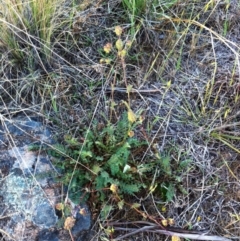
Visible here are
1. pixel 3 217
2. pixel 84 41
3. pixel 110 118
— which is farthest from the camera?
pixel 84 41

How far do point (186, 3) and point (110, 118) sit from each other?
0.63 m

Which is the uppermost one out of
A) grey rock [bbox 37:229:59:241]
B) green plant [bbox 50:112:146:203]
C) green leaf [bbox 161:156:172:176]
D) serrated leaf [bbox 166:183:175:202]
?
green plant [bbox 50:112:146:203]

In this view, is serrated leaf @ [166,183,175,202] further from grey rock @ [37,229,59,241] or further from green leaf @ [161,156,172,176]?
grey rock @ [37,229,59,241]

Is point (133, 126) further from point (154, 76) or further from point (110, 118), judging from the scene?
point (154, 76)

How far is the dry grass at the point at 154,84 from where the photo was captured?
5.64 feet

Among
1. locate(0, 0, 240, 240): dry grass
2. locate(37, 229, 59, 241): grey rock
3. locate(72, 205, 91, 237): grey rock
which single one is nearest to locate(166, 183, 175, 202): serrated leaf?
locate(0, 0, 240, 240): dry grass

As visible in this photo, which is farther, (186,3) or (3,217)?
(186,3)

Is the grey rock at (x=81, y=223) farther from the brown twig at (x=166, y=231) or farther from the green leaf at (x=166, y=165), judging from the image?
the green leaf at (x=166, y=165)

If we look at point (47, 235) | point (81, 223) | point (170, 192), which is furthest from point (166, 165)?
point (47, 235)

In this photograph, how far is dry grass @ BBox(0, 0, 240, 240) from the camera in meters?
1.72

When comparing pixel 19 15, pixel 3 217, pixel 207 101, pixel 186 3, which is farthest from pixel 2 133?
pixel 186 3

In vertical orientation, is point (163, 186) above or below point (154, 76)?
below

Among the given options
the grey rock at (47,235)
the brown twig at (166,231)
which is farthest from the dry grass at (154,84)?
the grey rock at (47,235)

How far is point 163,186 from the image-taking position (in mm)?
1683
